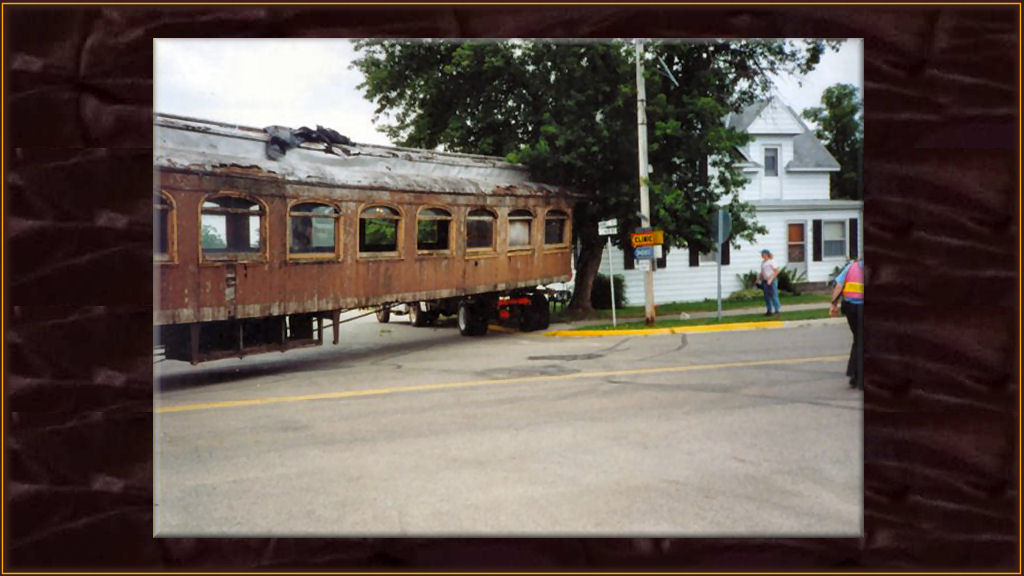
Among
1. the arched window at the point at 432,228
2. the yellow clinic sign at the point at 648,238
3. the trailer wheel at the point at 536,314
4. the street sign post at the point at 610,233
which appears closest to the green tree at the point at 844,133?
the yellow clinic sign at the point at 648,238

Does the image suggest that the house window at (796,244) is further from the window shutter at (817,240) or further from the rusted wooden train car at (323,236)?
the rusted wooden train car at (323,236)

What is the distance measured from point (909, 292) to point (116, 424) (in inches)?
136

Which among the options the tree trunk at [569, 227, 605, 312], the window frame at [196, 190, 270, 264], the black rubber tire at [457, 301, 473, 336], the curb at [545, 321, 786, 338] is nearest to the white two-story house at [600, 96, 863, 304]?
the curb at [545, 321, 786, 338]

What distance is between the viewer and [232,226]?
670 centimetres

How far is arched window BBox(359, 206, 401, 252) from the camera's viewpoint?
8461 mm

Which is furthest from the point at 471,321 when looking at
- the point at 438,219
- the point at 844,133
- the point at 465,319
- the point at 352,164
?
the point at 844,133

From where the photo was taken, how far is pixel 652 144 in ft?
20.5

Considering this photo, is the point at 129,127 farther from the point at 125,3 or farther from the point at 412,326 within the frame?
the point at 412,326

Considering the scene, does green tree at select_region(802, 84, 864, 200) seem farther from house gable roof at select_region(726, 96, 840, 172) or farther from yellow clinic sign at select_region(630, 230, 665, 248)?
yellow clinic sign at select_region(630, 230, 665, 248)

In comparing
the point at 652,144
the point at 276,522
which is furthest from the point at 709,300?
the point at 276,522

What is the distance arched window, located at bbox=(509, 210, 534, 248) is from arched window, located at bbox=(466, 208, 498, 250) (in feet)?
0.77

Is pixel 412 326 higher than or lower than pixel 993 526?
higher

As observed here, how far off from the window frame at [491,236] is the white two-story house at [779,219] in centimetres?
346

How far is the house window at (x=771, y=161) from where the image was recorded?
5.21 metres
